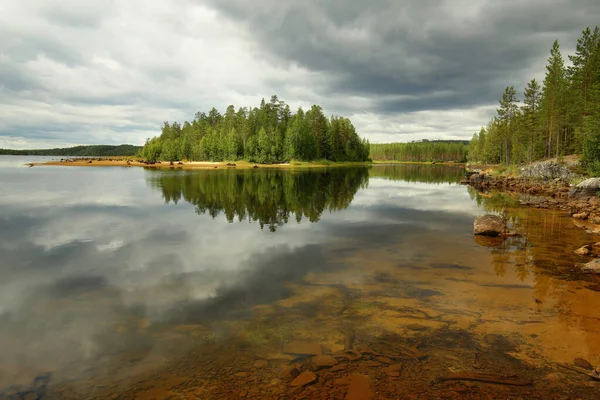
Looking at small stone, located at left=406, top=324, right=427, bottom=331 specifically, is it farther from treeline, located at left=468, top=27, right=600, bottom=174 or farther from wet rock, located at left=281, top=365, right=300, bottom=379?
treeline, located at left=468, top=27, right=600, bottom=174

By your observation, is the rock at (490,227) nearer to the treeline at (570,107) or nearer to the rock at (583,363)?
the rock at (583,363)

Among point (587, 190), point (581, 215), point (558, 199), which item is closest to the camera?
point (581, 215)

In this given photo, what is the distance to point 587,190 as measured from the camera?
1436 inches

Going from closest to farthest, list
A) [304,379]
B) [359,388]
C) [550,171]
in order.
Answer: [359,388] → [304,379] → [550,171]

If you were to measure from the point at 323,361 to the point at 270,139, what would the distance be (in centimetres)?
12251

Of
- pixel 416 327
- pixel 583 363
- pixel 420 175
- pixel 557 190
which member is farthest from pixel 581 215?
pixel 420 175

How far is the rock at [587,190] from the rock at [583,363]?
38.1 meters

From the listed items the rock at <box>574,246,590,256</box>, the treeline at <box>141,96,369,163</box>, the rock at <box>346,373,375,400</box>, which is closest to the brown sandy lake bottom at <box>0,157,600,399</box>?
the rock at <box>346,373,375,400</box>

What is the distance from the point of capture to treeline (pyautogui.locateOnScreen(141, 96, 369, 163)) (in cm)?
12650

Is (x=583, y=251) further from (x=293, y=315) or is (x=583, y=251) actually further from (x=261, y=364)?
(x=261, y=364)

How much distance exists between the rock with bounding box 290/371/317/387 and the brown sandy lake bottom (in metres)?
0.06

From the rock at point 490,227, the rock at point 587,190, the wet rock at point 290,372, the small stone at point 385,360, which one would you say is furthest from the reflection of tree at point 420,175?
the wet rock at point 290,372

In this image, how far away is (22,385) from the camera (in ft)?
22.6

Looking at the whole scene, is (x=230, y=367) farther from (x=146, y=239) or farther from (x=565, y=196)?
(x=565, y=196)
